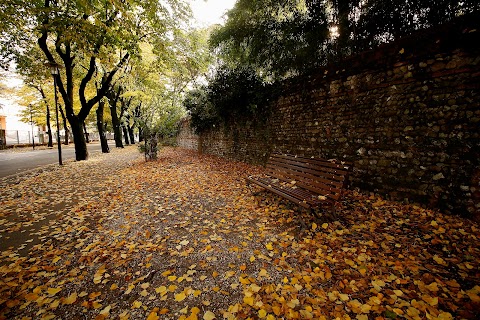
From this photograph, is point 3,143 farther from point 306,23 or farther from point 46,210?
point 306,23

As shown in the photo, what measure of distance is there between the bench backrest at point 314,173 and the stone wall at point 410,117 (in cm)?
135

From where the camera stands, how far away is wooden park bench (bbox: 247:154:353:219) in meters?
3.46

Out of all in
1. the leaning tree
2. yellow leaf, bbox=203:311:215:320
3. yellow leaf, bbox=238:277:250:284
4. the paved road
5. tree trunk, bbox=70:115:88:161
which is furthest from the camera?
tree trunk, bbox=70:115:88:161

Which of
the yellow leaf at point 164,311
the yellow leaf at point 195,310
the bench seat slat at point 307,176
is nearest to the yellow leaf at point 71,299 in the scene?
the yellow leaf at point 164,311

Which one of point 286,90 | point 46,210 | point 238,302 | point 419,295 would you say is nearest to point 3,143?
point 46,210

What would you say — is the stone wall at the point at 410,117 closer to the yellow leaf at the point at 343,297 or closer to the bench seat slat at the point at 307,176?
the bench seat slat at the point at 307,176

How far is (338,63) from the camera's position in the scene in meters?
5.25

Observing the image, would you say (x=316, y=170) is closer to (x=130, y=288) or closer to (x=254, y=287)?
(x=254, y=287)

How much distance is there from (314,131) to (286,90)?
6.00 feet

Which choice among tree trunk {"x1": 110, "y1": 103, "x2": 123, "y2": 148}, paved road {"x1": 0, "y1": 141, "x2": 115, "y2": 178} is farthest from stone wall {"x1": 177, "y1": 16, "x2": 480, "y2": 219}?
tree trunk {"x1": 110, "y1": 103, "x2": 123, "y2": 148}

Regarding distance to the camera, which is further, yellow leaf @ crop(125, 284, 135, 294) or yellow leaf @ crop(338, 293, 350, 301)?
yellow leaf @ crop(125, 284, 135, 294)

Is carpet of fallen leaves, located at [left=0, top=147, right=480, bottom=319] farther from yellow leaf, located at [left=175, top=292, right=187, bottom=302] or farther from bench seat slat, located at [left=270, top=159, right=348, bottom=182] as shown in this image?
bench seat slat, located at [left=270, top=159, right=348, bottom=182]

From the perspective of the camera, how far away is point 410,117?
403 centimetres

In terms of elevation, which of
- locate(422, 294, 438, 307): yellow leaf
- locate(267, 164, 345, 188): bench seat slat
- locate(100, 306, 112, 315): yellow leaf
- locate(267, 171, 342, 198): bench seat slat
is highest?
locate(267, 164, 345, 188): bench seat slat
